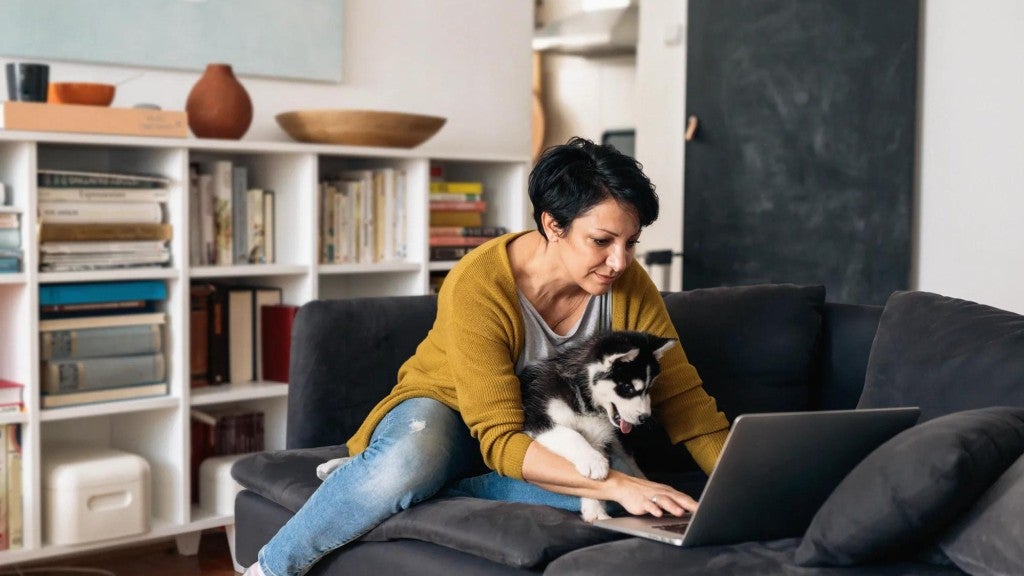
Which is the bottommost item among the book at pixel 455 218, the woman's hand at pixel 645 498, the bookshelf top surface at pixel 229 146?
the woman's hand at pixel 645 498

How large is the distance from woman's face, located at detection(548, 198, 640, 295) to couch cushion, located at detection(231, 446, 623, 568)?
1.42 feet

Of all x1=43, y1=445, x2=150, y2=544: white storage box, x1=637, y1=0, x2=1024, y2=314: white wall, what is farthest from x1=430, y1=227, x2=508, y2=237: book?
x1=637, y1=0, x2=1024, y2=314: white wall

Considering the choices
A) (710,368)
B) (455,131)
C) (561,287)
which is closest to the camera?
(561,287)

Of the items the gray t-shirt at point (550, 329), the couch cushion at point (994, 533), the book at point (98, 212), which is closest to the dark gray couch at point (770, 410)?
the couch cushion at point (994, 533)

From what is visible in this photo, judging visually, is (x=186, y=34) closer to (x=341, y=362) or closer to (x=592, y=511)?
(x=341, y=362)

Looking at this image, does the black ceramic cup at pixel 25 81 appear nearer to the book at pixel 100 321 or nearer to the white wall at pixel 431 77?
the white wall at pixel 431 77

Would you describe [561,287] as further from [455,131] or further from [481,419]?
[455,131]

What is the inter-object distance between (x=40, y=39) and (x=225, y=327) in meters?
0.93

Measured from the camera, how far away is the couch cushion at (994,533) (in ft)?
5.43

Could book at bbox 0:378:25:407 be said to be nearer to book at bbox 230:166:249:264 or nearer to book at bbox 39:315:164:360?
book at bbox 39:315:164:360

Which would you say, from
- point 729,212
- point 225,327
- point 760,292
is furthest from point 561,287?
point 729,212

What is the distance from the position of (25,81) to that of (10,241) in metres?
0.40

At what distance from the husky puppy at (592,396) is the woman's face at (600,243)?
0.37 ft

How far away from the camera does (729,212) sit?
14.1 ft
